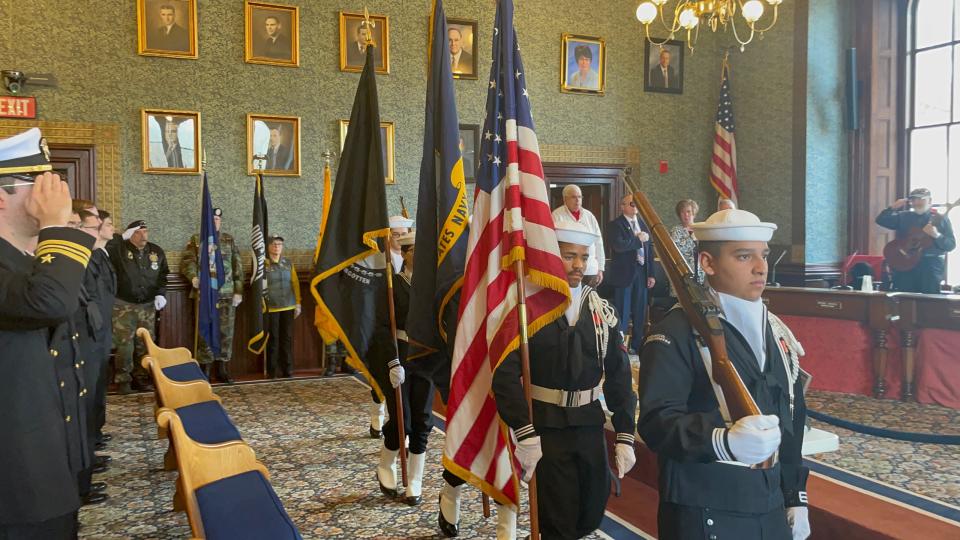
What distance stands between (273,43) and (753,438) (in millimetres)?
8636

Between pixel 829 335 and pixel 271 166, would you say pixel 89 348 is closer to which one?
pixel 271 166

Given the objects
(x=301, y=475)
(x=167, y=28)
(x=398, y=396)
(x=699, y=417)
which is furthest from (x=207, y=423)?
(x=167, y=28)

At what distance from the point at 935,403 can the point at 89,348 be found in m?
6.78

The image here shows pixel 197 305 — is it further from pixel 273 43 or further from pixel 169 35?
pixel 273 43

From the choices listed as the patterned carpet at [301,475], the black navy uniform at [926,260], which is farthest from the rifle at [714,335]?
the black navy uniform at [926,260]

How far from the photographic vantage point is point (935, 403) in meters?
6.21

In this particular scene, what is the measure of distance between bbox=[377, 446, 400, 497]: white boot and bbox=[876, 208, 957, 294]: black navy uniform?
581 cm

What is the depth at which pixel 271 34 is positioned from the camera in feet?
29.8

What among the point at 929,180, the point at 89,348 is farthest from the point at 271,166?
the point at 929,180

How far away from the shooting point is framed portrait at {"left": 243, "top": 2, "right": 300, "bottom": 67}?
8953mm

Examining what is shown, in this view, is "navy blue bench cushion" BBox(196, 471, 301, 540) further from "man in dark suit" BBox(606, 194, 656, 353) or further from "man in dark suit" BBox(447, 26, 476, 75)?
"man in dark suit" BBox(447, 26, 476, 75)

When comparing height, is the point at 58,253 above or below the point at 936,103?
below

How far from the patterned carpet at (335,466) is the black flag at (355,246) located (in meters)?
0.79

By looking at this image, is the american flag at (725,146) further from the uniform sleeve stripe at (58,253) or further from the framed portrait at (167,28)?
the uniform sleeve stripe at (58,253)
